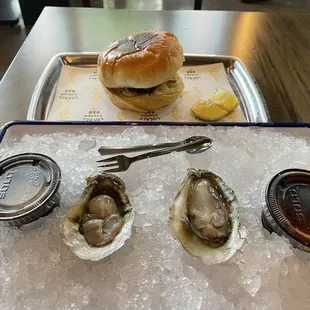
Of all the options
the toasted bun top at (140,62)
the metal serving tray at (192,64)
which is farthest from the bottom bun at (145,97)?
the metal serving tray at (192,64)

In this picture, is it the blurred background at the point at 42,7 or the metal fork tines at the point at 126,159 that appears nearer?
the metal fork tines at the point at 126,159

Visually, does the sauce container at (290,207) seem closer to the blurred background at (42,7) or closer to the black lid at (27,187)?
the black lid at (27,187)

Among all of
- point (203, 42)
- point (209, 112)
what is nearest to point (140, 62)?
point (209, 112)

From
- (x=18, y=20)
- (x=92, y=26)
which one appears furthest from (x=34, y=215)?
(x=18, y=20)

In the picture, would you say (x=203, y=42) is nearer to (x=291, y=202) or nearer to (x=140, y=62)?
(x=140, y=62)

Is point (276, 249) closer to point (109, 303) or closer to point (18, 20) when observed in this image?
point (109, 303)
